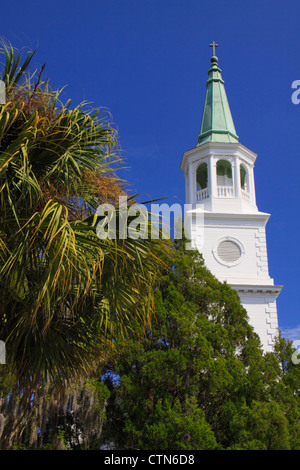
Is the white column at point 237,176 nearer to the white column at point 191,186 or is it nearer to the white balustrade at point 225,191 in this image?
the white balustrade at point 225,191

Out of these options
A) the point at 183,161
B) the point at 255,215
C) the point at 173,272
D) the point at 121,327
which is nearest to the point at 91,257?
the point at 121,327

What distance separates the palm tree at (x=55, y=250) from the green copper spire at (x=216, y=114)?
24.1m

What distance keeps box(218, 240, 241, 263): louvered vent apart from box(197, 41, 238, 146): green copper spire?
6454mm

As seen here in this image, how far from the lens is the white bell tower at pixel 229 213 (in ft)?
Answer: 89.6

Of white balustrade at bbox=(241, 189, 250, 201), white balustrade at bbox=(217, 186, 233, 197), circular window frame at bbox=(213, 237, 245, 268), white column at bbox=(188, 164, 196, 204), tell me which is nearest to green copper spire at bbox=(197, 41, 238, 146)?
white column at bbox=(188, 164, 196, 204)

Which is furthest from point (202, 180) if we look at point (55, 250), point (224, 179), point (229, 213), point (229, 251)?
point (55, 250)

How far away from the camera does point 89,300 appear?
8.42 metres

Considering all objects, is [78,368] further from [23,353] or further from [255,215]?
[255,215]

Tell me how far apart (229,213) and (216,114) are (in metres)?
7.37

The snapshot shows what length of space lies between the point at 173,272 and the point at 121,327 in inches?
468

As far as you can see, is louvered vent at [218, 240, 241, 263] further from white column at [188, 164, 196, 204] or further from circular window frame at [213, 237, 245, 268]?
white column at [188, 164, 196, 204]

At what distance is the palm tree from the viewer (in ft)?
24.2

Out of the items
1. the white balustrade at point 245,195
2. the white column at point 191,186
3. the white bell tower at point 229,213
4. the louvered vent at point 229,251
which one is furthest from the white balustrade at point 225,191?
the louvered vent at point 229,251

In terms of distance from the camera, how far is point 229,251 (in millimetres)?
29109
